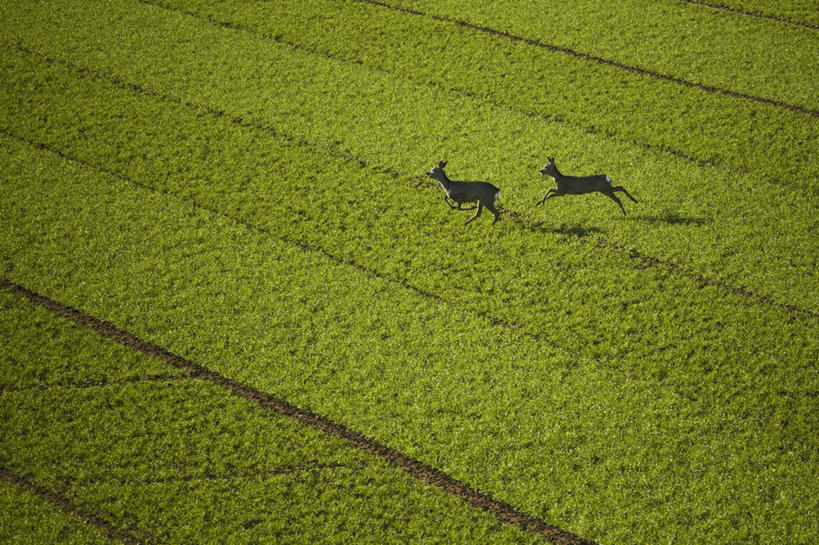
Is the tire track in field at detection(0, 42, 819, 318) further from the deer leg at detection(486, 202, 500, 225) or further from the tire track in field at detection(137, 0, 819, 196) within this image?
the tire track in field at detection(137, 0, 819, 196)

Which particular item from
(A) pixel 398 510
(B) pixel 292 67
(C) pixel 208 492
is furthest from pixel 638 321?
(B) pixel 292 67

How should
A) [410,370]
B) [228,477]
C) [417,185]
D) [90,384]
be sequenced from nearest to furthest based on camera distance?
[228,477] < [90,384] < [410,370] < [417,185]

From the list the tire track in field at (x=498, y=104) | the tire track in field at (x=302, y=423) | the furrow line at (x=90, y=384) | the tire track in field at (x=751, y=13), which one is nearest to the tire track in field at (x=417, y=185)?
the tire track in field at (x=302, y=423)

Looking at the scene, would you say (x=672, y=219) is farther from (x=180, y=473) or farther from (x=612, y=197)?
(x=180, y=473)

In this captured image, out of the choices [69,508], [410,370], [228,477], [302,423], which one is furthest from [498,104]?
[69,508]

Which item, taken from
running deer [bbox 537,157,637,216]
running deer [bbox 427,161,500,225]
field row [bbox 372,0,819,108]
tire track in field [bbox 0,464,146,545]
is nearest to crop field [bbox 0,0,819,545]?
tire track in field [bbox 0,464,146,545]

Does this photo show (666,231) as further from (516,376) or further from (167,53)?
(167,53)

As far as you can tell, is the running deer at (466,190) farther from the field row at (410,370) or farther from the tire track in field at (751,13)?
the tire track in field at (751,13)
